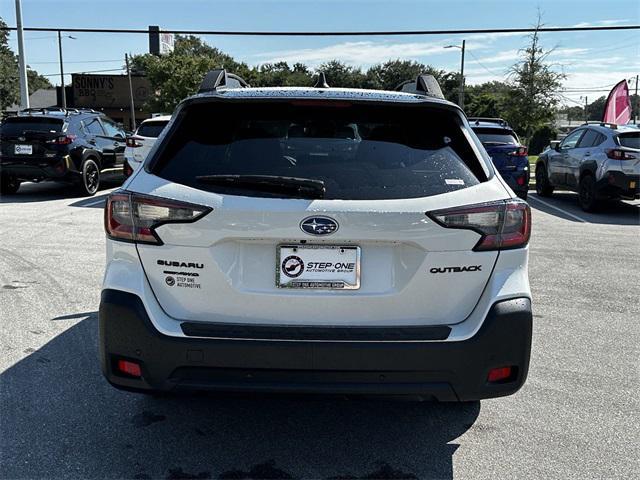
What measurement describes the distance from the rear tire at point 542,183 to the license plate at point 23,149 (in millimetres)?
11523

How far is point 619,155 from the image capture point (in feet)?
36.8

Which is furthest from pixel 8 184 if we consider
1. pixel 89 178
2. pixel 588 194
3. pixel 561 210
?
pixel 588 194

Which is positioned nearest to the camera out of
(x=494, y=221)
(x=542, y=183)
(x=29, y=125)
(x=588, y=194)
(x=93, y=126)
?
(x=494, y=221)

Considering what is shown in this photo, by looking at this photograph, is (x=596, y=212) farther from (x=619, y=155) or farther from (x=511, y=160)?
(x=511, y=160)

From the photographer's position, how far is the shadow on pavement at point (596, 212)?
441 inches

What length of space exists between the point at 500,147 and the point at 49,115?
9.34 meters

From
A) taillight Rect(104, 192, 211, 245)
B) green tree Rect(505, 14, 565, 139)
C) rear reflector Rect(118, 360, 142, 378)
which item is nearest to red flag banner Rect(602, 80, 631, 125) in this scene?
green tree Rect(505, 14, 565, 139)

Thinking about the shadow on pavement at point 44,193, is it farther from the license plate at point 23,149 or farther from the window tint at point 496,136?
the window tint at point 496,136

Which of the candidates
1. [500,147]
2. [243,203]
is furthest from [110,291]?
[500,147]

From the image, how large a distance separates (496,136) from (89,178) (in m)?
8.64

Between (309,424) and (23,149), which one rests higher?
(23,149)

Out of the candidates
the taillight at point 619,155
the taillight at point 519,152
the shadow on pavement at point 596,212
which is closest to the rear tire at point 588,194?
the shadow on pavement at point 596,212

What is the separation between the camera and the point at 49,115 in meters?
12.9

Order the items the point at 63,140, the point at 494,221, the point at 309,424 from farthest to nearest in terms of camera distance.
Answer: the point at 63,140 → the point at 309,424 → the point at 494,221
